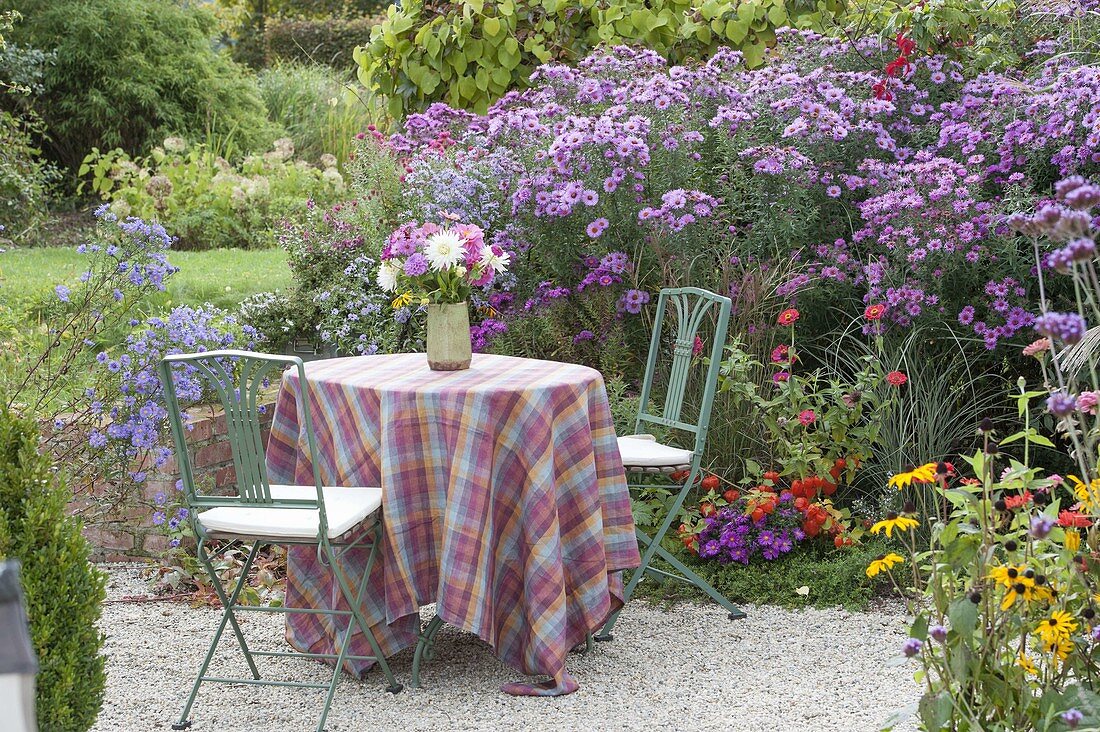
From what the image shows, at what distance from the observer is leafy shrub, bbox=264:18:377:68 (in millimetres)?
19609

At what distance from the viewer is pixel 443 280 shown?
396 centimetres

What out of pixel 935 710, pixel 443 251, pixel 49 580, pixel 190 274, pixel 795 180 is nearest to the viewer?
pixel 935 710

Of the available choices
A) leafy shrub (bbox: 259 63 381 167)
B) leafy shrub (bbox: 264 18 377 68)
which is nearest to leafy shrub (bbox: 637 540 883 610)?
leafy shrub (bbox: 259 63 381 167)

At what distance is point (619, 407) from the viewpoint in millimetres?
5109

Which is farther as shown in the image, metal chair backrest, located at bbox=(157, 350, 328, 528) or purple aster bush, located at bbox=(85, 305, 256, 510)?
purple aster bush, located at bbox=(85, 305, 256, 510)

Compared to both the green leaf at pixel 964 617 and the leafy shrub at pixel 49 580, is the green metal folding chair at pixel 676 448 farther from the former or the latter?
the leafy shrub at pixel 49 580

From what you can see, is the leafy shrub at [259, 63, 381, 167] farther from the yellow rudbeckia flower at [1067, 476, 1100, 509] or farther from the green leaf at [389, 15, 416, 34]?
the yellow rudbeckia flower at [1067, 476, 1100, 509]

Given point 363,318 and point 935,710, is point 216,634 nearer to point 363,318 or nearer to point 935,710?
point 935,710

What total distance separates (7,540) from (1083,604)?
237cm

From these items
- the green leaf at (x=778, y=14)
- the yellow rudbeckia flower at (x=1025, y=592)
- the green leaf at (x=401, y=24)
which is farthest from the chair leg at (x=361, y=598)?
the green leaf at (x=401, y=24)

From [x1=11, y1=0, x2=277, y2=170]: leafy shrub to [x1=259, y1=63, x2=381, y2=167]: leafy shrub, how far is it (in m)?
0.58

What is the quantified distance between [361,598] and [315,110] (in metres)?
10.9

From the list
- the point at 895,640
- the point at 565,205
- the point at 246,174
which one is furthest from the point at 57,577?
the point at 246,174

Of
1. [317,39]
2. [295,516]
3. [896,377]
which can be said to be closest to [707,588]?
[896,377]
